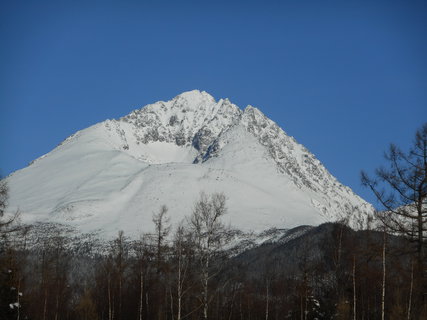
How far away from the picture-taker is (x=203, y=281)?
123 ft

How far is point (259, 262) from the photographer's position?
185 meters

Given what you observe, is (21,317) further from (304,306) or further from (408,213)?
(408,213)

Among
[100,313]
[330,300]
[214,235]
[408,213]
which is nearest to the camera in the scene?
[408,213]

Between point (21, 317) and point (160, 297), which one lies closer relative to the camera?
point (21, 317)

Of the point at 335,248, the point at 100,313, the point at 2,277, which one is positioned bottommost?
the point at 100,313

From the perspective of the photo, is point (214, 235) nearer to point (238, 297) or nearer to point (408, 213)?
point (408, 213)

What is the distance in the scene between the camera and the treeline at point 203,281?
118 feet

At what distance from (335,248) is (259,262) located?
142976mm

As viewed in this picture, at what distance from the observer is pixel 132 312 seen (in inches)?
2741

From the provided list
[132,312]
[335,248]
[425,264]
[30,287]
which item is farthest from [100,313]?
[425,264]

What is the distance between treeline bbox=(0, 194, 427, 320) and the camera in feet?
118

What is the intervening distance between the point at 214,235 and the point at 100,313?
41693 mm

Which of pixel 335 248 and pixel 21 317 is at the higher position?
pixel 335 248

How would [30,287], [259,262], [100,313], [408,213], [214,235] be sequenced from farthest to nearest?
[259,262] < [100,313] < [30,287] < [214,235] < [408,213]
